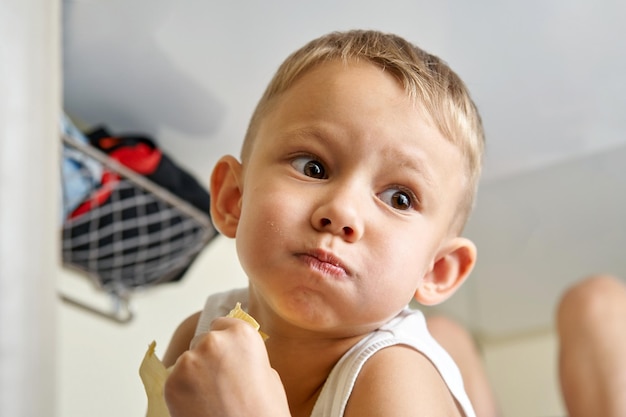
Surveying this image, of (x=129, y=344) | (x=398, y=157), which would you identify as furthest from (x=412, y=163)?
(x=129, y=344)

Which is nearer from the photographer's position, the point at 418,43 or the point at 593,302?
the point at 418,43

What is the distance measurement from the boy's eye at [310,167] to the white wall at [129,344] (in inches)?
3.0

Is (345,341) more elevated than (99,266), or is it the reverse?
(345,341)

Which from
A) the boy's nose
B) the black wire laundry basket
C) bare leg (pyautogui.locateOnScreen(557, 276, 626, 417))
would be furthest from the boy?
the black wire laundry basket

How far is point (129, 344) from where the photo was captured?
22.1 inches

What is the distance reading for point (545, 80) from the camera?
82 centimetres

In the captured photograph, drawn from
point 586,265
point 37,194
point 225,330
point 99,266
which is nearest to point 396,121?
point 225,330

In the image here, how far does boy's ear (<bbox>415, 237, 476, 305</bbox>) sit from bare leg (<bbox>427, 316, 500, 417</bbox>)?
31cm

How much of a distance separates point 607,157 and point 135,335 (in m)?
0.65

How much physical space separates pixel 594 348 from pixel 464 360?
0.59 feet

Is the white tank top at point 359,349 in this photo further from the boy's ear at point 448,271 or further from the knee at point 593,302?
the knee at point 593,302

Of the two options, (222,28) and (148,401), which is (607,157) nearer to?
(222,28)

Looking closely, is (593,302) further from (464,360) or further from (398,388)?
(398,388)

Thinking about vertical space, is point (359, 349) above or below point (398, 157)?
below
